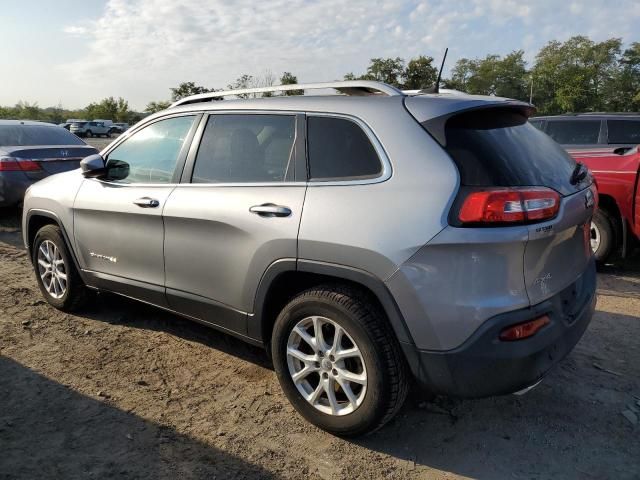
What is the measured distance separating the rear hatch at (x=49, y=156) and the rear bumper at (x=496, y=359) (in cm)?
687

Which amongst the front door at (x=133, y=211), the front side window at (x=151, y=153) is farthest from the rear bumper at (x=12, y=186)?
the front side window at (x=151, y=153)

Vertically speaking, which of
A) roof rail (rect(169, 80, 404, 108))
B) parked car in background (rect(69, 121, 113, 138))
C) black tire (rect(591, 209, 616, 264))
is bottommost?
parked car in background (rect(69, 121, 113, 138))

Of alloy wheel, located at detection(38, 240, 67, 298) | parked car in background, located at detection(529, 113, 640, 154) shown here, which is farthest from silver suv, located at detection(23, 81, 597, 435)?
parked car in background, located at detection(529, 113, 640, 154)

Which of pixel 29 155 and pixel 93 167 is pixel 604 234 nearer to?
pixel 93 167

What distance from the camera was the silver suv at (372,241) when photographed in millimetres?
2375

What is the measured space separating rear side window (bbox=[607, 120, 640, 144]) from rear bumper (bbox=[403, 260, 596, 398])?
617cm

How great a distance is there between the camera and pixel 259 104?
3275 millimetres

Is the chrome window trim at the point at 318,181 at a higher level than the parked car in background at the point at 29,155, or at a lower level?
higher

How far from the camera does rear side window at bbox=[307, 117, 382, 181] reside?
2.70 metres

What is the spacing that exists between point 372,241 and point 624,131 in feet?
22.2

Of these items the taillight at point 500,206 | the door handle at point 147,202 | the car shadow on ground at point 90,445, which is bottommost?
the car shadow on ground at point 90,445

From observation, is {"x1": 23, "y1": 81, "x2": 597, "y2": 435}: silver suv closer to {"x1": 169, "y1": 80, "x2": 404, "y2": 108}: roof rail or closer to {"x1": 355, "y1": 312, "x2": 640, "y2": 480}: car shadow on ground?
{"x1": 169, "y1": 80, "x2": 404, "y2": 108}: roof rail

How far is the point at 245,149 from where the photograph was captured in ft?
10.8

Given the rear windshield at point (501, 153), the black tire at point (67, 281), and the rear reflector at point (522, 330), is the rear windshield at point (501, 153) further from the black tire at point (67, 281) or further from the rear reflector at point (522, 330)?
the black tire at point (67, 281)
